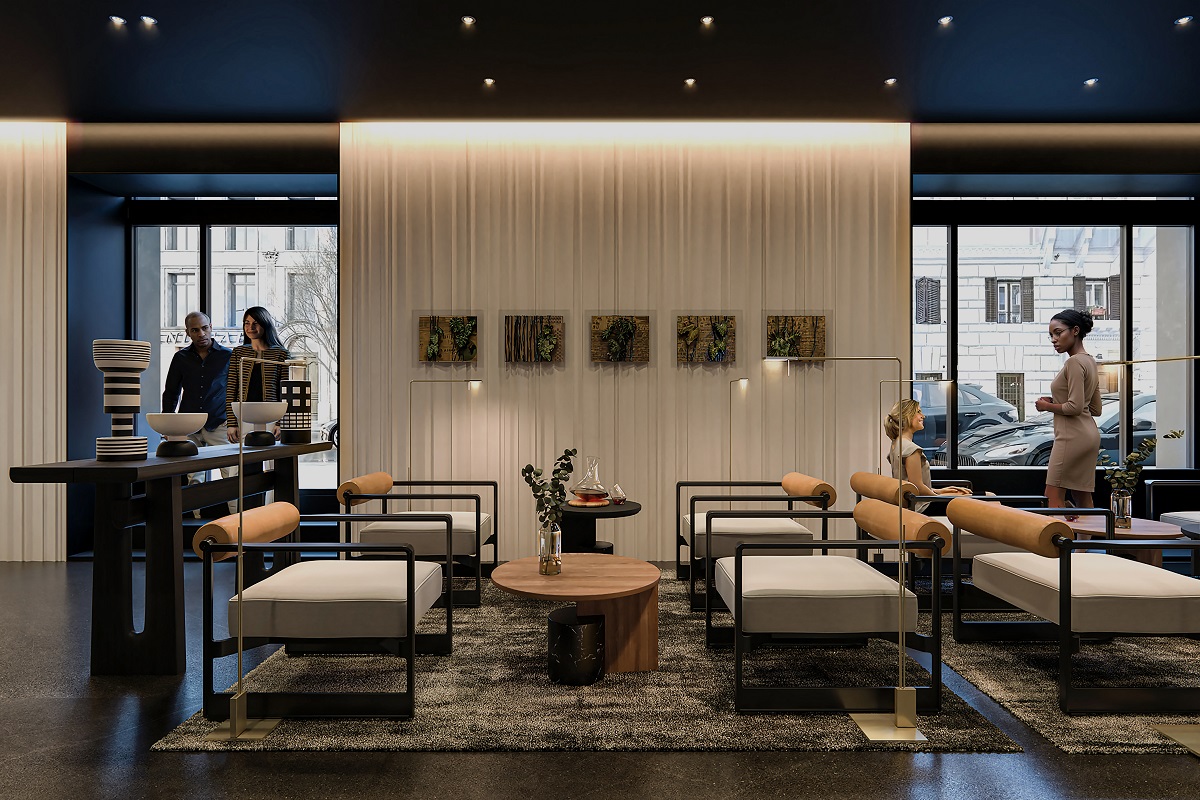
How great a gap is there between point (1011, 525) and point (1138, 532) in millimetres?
2177

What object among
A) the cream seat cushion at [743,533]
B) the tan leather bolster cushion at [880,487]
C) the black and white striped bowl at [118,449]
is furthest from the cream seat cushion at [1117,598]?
the black and white striped bowl at [118,449]

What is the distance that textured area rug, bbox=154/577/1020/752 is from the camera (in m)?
2.90

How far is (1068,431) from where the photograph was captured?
5656 millimetres

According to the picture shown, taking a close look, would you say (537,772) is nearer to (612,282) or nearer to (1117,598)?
(1117,598)

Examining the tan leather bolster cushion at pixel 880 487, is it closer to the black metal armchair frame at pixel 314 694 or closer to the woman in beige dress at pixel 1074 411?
the woman in beige dress at pixel 1074 411

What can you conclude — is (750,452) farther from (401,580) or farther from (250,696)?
(250,696)

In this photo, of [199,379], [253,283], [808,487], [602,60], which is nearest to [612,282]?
[602,60]

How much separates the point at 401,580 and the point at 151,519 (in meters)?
1.48

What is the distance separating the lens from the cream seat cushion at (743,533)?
15.9 feet

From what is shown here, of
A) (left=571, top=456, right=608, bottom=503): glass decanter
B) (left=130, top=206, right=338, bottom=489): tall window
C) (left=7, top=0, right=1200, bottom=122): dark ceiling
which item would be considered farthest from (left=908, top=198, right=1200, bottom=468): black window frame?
(left=130, top=206, right=338, bottom=489): tall window

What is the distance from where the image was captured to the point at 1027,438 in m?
7.45

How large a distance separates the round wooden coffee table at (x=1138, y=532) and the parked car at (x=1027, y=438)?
250 cm

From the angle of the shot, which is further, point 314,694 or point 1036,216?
point 1036,216

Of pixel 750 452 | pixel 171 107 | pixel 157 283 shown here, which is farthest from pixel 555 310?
pixel 157 283
